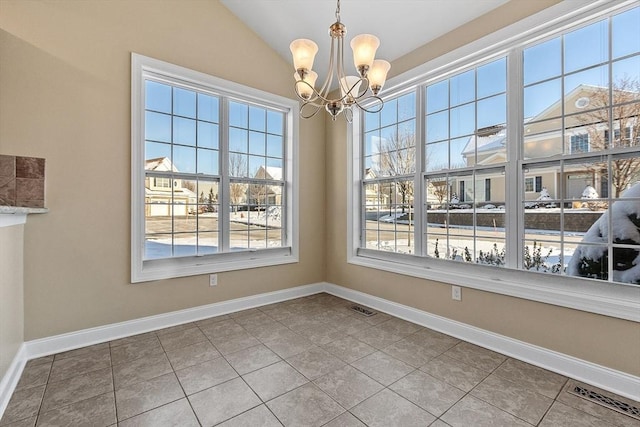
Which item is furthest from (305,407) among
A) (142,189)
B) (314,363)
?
(142,189)

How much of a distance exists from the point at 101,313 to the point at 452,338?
3.22 m

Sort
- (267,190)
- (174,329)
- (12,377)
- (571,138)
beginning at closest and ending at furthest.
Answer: (12,377)
(571,138)
(174,329)
(267,190)

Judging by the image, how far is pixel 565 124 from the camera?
2.28 meters

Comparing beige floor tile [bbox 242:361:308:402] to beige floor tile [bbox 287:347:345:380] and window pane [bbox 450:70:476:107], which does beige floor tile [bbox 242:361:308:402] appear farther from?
window pane [bbox 450:70:476:107]

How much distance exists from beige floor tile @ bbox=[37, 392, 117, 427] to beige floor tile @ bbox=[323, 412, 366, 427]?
1.23 meters

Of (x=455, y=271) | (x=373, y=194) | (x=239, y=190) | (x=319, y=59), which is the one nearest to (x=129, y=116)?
(x=239, y=190)

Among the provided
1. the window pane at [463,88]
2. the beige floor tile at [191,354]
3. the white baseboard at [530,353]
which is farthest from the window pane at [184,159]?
the window pane at [463,88]

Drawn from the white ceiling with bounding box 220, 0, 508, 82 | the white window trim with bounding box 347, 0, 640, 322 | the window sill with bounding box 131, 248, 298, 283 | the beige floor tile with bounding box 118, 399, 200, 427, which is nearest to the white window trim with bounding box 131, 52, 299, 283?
the window sill with bounding box 131, 248, 298, 283

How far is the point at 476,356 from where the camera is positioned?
7.98 feet

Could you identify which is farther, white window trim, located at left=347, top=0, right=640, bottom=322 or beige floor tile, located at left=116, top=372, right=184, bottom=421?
white window trim, located at left=347, top=0, right=640, bottom=322

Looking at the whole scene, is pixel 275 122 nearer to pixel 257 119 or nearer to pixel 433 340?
pixel 257 119

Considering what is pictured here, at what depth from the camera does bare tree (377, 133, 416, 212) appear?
333 cm

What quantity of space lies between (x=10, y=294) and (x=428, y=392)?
9.55 feet

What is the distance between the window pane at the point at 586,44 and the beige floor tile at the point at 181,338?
3.80 meters
